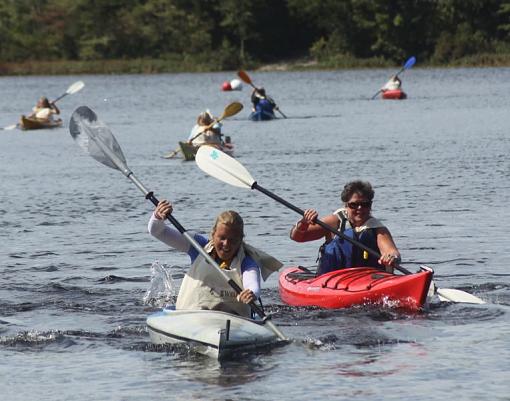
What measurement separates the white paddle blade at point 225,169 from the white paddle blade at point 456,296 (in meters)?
1.97

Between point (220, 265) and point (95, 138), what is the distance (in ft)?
9.47

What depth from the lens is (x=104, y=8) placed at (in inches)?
4070

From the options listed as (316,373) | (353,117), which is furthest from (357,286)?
(353,117)

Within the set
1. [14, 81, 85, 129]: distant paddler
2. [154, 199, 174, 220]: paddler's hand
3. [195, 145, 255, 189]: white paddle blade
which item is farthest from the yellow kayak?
[154, 199, 174, 220]: paddler's hand

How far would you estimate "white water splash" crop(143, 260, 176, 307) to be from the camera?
42.2 feet

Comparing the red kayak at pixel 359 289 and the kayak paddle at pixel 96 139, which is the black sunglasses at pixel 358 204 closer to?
the red kayak at pixel 359 289

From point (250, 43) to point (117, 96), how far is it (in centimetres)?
3457

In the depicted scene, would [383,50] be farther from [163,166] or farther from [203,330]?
[203,330]

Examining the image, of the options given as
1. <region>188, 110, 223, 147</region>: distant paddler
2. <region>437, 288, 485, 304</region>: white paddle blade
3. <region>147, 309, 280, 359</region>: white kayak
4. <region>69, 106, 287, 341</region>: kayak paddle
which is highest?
<region>69, 106, 287, 341</region>: kayak paddle

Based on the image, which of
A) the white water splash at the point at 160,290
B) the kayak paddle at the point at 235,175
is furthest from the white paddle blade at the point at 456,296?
the white water splash at the point at 160,290

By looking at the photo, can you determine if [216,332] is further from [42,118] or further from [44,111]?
[44,111]

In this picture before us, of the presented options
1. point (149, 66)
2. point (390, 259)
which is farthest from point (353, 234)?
point (149, 66)

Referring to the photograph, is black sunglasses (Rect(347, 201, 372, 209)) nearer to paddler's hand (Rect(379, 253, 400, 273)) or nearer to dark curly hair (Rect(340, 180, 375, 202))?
dark curly hair (Rect(340, 180, 375, 202))

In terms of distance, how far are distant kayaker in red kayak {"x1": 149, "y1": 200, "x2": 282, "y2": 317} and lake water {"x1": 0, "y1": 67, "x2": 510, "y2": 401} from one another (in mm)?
436
